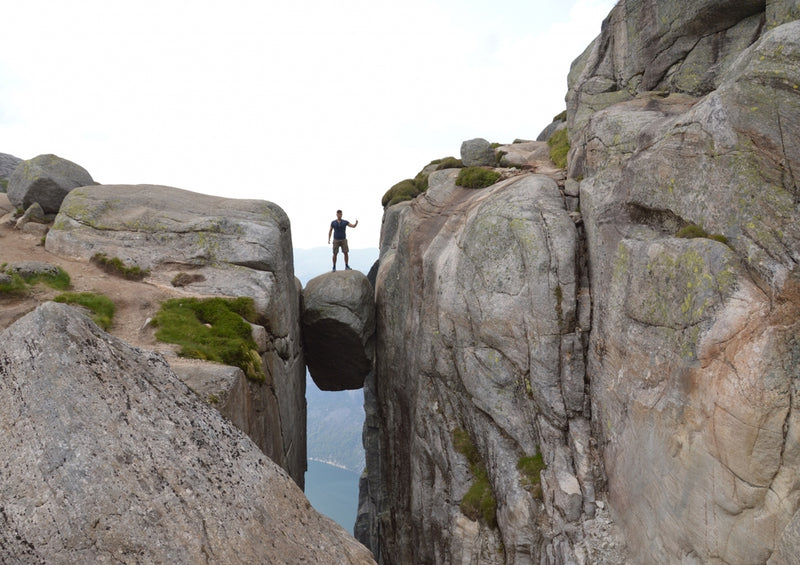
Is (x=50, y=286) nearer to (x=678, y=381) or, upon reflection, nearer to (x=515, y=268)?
(x=515, y=268)

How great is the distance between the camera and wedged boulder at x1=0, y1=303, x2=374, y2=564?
25.7 ft

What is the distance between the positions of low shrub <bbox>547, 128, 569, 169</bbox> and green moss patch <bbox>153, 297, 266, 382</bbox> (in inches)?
755

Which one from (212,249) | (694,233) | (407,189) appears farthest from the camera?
(407,189)

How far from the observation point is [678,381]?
49.6 feet

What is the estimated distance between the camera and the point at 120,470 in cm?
848

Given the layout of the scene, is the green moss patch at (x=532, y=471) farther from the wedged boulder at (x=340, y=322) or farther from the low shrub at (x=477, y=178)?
the low shrub at (x=477, y=178)

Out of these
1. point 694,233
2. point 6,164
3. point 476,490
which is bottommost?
point 476,490

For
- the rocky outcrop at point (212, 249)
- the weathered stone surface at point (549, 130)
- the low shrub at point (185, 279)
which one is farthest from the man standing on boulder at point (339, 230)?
the weathered stone surface at point (549, 130)

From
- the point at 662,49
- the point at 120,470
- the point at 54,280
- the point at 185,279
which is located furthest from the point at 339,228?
the point at 120,470

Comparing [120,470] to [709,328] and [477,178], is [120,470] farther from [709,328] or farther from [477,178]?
[477,178]

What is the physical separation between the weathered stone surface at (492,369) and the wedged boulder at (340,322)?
361 cm

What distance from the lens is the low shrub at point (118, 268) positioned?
2428 centimetres

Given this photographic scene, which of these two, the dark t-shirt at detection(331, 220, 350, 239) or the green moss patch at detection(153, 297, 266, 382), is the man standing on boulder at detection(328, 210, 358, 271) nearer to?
the dark t-shirt at detection(331, 220, 350, 239)

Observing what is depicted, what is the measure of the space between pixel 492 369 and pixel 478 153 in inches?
665
